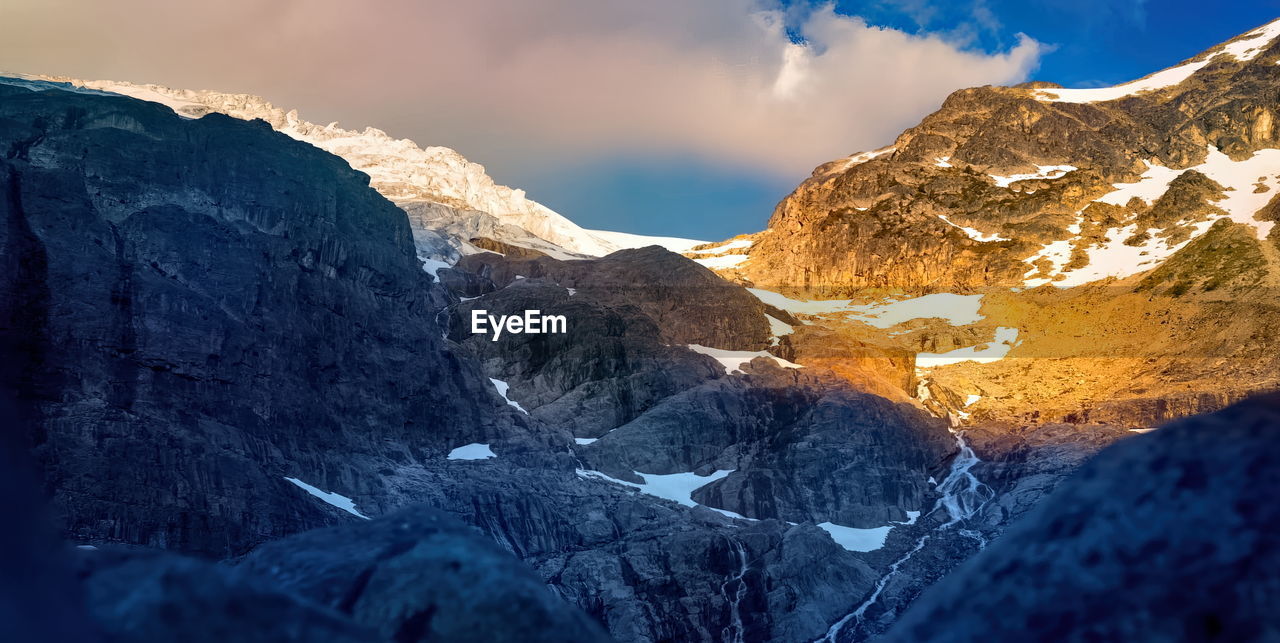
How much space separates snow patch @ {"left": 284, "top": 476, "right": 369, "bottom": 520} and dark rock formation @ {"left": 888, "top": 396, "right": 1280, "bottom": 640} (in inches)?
3430

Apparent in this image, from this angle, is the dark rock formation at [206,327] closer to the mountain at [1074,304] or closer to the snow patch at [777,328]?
the snow patch at [777,328]

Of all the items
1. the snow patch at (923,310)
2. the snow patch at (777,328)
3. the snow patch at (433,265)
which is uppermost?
the snow patch at (433,265)

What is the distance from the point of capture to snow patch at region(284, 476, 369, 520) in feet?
285

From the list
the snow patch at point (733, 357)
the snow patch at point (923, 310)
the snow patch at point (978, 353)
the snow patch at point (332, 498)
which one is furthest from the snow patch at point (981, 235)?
the snow patch at point (332, 498)

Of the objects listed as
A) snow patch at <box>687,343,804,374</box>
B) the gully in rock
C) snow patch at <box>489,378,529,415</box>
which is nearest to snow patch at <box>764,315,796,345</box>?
snow patch at <box>687,343,804,374</box>

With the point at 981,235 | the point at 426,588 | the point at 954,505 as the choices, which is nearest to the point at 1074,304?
the point at 981,235

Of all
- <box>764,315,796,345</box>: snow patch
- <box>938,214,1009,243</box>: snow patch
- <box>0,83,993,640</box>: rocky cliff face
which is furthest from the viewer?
<box>938,214,1009,243</box>: snow patch

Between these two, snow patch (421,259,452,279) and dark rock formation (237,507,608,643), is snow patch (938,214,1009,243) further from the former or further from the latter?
dark rock formation (237,507,608,643)

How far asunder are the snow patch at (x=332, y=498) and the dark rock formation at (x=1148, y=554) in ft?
286

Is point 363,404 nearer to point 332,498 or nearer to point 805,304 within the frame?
point 332,498

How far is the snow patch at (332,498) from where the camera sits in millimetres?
86812

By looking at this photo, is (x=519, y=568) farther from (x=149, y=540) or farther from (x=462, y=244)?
(x=462, y=244)

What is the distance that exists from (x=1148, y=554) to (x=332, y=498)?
9098 cm

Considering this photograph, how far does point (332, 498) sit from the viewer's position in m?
88.6
